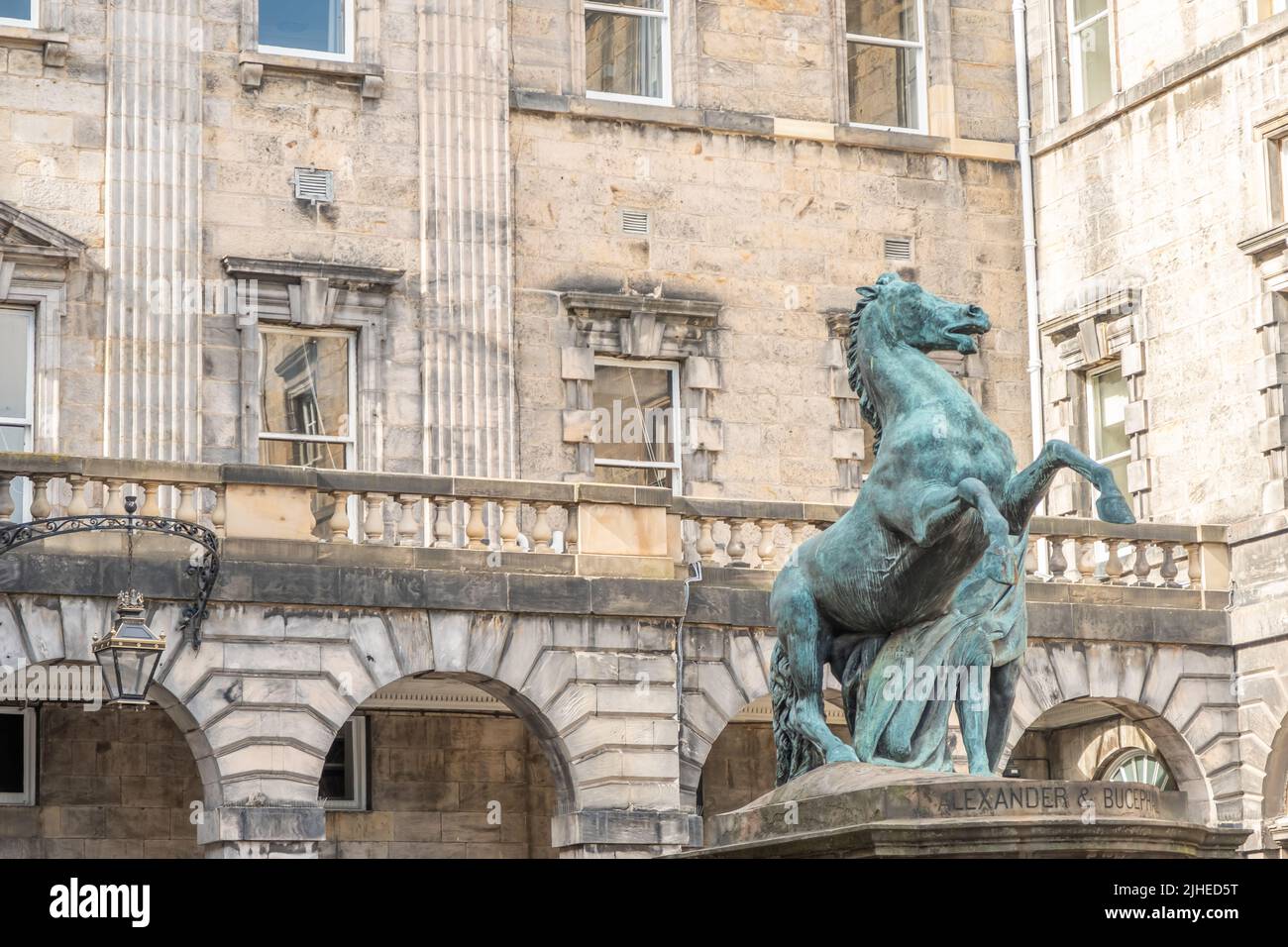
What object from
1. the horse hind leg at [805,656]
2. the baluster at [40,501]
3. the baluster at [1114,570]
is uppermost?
the baluster at [40,501]

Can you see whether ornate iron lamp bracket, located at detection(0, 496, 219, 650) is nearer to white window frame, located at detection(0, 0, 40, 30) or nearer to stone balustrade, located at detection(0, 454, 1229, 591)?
stone balustrade, located at detection(0, 454, 1229, 591)

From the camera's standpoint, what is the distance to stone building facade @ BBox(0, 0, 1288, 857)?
2011cm

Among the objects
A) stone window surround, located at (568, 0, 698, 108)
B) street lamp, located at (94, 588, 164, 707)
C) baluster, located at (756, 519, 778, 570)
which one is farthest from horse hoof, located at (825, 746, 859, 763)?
stone window surround, located at (568, 0, 698, 108)

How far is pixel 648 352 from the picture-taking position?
25.0m

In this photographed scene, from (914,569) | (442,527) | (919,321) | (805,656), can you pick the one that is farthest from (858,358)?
(442,527)

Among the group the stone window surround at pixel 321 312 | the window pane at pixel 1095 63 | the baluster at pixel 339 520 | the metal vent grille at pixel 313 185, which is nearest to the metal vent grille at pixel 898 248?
the window pane at pixel 1095 63

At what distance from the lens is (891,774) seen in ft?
33.4

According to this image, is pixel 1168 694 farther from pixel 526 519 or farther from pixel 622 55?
pixel 622 55

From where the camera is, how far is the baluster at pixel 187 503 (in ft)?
63.2

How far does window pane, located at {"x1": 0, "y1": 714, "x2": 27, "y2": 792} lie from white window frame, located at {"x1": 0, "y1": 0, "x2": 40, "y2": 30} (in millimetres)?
6513

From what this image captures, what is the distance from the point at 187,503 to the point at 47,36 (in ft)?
19.6

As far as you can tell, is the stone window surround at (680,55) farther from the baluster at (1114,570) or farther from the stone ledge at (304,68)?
the baluster at (1114,570)

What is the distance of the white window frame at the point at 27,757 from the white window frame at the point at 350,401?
3225mm
